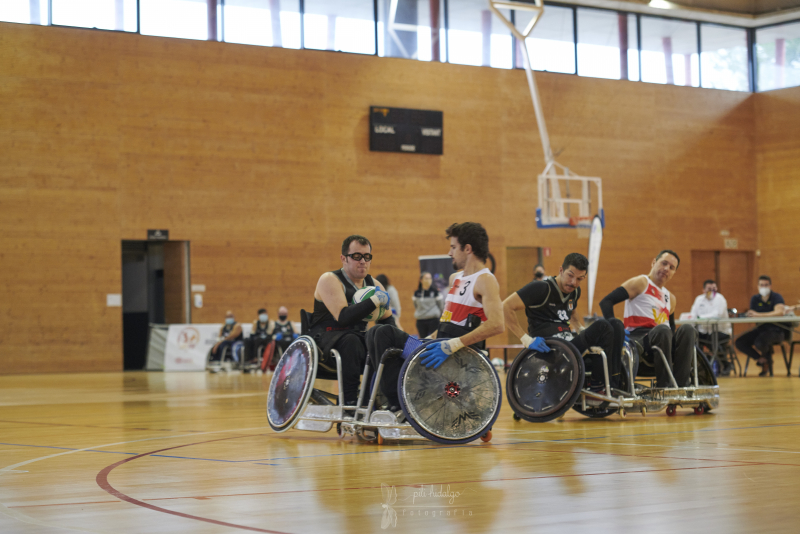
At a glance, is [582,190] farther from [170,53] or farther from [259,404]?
[259,404]

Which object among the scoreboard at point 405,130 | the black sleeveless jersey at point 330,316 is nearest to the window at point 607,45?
the scoreboard at point 405,130

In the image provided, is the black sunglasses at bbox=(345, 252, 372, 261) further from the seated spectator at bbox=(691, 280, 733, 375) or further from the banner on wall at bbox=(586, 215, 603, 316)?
the banner on wall at bbox=(586, 215, 603, 316)

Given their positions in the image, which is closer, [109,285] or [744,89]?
[109,285]

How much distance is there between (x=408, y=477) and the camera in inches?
159

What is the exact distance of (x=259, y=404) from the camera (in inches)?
374

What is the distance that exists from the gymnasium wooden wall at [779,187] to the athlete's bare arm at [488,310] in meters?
20.6

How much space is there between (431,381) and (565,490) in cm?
177

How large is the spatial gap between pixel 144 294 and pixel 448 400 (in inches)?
639

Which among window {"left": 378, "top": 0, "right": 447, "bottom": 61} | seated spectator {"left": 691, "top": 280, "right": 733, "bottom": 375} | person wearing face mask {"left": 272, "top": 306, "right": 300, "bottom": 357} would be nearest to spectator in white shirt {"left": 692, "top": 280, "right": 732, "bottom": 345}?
seated spectator {"left": 691, "top": 280, "right": 733, "bottom": 375}

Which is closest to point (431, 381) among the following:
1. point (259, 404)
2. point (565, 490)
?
point (565, 490)

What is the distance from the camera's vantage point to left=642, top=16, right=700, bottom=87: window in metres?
23.5

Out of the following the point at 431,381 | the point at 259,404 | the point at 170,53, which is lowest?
the point at 259,404

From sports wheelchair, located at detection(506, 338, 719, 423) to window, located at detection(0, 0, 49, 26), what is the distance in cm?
1486

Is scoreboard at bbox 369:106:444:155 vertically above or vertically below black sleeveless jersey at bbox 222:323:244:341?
above
